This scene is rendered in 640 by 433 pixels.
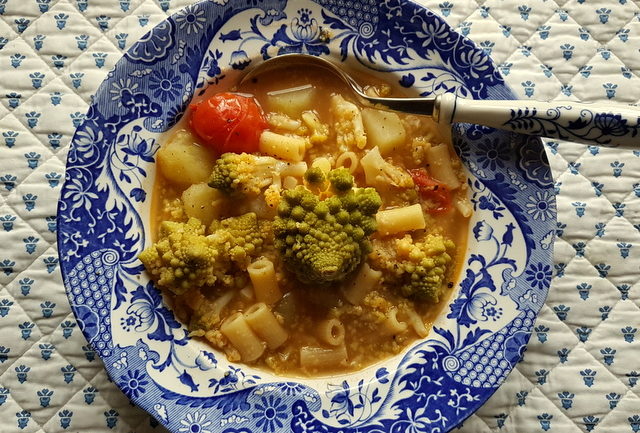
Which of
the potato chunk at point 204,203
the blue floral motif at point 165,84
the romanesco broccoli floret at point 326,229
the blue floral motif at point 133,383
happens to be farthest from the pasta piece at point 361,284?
the blue floral motif at point 165,84

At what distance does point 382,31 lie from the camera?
11.3ft

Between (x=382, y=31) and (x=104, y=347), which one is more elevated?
(x=382, y=31)

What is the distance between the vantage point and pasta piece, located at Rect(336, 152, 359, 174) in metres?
3.45

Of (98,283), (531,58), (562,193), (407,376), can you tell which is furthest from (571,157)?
(98,283)

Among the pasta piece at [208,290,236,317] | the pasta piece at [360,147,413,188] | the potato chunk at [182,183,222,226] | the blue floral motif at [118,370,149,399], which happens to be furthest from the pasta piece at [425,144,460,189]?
the blue floral motif at [118,370,149,399]

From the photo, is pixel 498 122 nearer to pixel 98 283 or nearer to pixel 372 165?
pixel 372 165

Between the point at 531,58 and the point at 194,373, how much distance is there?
105 inches

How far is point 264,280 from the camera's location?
10.9 ft

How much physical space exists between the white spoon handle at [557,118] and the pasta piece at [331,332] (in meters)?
1.22

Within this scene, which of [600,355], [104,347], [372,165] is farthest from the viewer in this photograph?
[600,355]

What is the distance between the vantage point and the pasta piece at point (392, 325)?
338 cm

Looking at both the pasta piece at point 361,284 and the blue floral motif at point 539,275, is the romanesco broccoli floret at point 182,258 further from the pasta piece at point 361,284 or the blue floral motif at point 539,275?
the blue floral motif at point 539,275

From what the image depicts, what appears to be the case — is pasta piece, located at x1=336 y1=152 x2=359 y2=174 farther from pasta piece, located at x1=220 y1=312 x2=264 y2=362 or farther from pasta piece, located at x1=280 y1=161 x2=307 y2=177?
pasta piece, located at x1=220 y1=312 x2=264 y2=362

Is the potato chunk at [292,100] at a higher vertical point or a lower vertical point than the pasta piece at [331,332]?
higher
